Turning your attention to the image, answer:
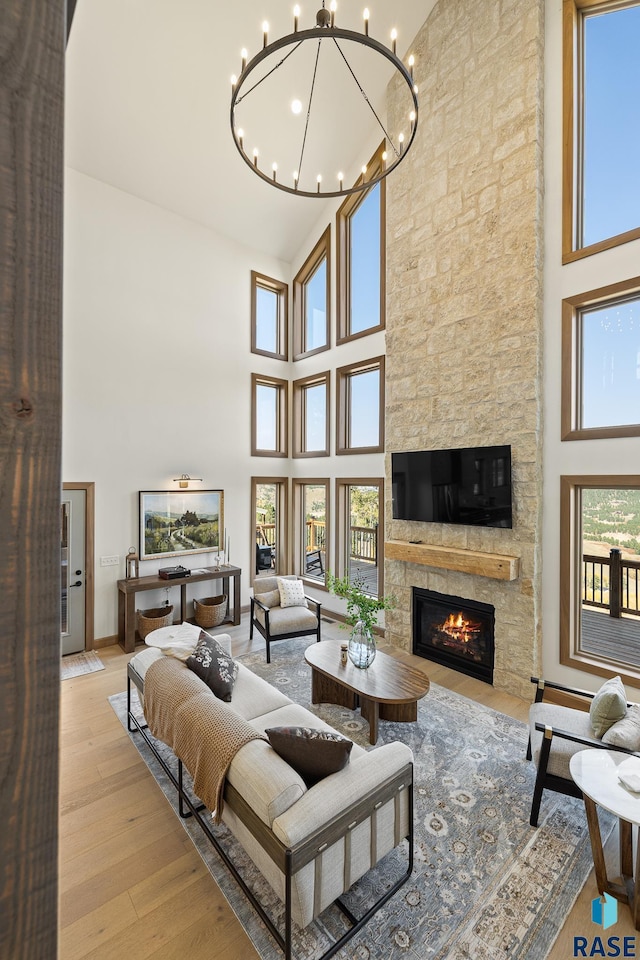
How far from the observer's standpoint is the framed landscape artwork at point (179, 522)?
18.2 ft

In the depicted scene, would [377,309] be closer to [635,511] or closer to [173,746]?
[635,511]

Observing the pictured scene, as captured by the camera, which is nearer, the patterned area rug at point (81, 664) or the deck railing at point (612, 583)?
the deck railing at point (612, 583)

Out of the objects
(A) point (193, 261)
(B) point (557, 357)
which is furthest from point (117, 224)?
(B) point (557, 357)

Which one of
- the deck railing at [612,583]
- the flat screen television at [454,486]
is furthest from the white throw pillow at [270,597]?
the deck railing at [612,583]

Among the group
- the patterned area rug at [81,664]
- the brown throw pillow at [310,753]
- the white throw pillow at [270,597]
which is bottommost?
the patterned area rug at [81,664]

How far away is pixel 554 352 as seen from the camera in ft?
13.1

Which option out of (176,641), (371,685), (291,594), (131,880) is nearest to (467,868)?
(371,685)

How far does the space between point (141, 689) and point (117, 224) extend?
5312 millimetres

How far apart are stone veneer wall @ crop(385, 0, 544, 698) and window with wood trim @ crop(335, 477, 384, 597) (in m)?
0.38

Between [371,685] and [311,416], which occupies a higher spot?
[311,416]

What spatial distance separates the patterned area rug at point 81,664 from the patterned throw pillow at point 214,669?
2.21m

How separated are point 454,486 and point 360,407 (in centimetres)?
211

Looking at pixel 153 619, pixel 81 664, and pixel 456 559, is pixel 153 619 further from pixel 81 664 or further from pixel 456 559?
pixel 456 559

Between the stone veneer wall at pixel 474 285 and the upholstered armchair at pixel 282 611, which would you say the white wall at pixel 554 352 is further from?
the upholstered armchair at pixel 282 611
